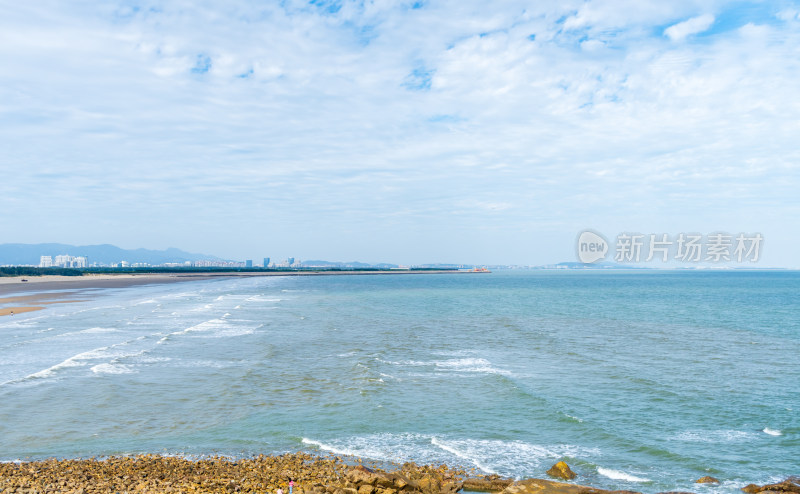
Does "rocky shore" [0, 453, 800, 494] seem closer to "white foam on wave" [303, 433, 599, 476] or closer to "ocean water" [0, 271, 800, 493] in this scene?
"white foam on wave" [303, 433, 599, 476]

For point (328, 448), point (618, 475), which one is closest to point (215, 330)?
point (328, 448)

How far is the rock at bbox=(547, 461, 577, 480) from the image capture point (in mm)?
14734

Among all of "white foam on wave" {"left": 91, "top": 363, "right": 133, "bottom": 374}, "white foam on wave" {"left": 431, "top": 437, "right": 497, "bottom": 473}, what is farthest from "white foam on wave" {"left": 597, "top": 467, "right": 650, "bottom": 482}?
"white foam on wave" {"left": 91, "top": 363, "right": 133, "bottom": 374}

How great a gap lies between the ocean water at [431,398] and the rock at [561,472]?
1.13 ft

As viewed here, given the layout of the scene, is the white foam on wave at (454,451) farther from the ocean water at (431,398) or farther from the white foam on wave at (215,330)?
the white foam on wave at (215,330)

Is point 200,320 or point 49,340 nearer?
point 49,340

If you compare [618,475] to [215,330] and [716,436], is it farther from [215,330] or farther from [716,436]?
[215,330]

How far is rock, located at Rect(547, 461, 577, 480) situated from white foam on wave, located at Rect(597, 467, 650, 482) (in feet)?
3.32

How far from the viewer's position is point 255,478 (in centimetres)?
1422

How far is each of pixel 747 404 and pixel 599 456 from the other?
9.45 meters

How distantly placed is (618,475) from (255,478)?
32.5ft

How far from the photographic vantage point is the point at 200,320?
5206cm

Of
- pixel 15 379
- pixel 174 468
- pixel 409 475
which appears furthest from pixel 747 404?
pixel 15 379

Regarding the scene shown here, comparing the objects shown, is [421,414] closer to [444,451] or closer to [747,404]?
[444,451]
